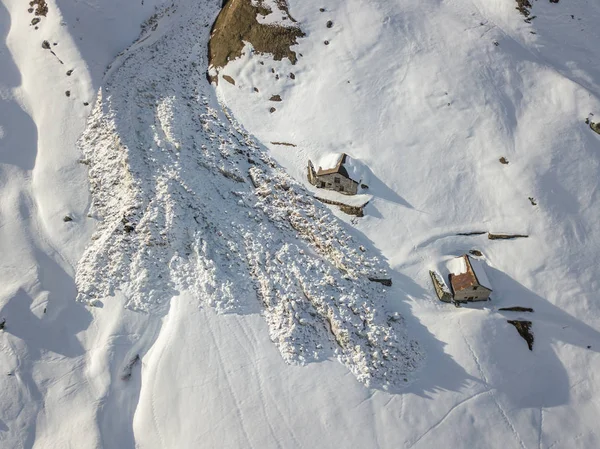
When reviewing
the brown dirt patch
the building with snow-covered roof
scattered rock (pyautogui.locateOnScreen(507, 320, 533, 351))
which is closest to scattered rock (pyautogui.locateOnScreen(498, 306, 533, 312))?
scattered rock (pyautogui.locateOnScreen(507, 320, 533, 351))

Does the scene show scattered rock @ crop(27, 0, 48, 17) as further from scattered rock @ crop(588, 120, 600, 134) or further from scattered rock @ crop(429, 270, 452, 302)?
scattered rock @ crop(588, 120, 600, 134)

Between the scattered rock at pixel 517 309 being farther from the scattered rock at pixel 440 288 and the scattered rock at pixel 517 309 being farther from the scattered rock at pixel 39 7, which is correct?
the scattered rock at pixel 39 7

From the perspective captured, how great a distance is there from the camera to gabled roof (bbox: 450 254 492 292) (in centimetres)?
2328

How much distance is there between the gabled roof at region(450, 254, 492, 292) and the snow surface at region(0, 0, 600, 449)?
1272 millimetres

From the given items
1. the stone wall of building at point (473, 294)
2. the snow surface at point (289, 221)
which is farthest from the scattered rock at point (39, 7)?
the stone wall of building at point (473, 294)

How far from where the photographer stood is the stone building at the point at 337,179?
1084 inches

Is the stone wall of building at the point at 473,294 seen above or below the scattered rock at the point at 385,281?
below

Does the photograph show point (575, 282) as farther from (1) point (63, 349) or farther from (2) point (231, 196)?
(1) point (63, 349)

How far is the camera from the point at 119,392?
21938mm

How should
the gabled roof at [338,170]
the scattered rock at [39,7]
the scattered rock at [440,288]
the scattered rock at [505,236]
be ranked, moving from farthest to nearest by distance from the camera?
the scattered rock at [39,7] < the gabled roof at [338,170] < the scattered rock at [505,236] < the scattered rock at [440,288]

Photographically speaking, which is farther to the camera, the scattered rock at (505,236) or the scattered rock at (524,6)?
the scattered rock at (524,6)

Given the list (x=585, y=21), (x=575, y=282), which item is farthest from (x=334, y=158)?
(x=585, y=21)

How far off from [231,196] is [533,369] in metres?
20.8

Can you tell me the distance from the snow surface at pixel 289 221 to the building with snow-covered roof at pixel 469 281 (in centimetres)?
96
